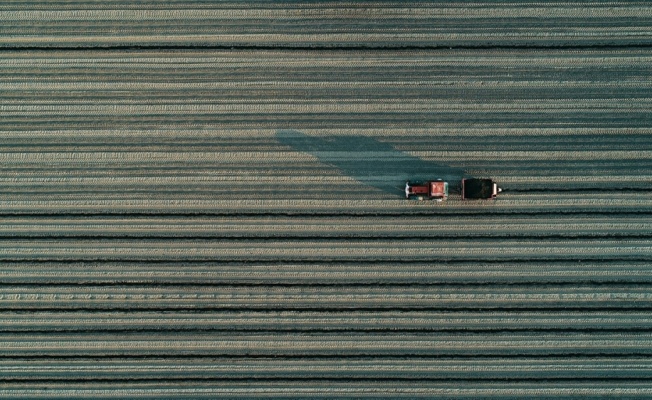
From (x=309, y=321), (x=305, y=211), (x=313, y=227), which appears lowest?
(x=309, y=321)

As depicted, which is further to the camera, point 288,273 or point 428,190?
point 288,273

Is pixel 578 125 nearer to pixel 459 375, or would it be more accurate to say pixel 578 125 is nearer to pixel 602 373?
pixel 602 373

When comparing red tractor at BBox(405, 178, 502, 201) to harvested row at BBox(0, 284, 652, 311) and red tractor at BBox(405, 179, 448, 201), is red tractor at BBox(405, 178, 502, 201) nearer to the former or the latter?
red tractor at BBox(405, 179, 448, 201)

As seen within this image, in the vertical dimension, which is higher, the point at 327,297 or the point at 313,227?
the point at 313,227

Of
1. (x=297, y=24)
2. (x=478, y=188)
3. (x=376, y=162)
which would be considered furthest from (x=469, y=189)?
(x=297, y=24)

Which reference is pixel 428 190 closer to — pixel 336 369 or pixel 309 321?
pixel 309 321
